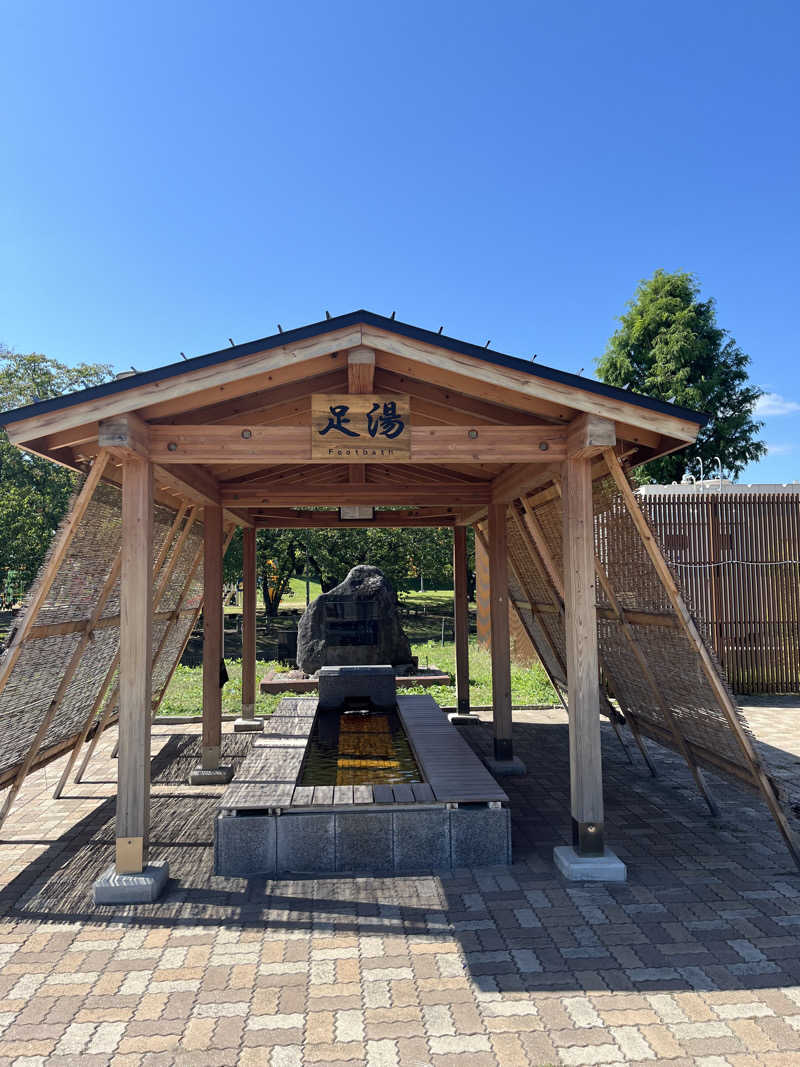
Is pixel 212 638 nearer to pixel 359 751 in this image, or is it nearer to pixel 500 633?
pixel 359 751

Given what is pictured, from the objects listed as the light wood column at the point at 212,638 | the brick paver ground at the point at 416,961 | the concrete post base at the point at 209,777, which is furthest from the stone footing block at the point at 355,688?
the brick paver ground at the point at 416,961

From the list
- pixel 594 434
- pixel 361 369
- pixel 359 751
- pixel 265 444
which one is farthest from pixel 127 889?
pixel 594 434

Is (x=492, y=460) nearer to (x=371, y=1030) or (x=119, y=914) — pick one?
(x=371, y=1030)

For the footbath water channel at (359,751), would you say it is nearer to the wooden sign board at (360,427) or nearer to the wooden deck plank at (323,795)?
the wooden deck plank at (323,795)

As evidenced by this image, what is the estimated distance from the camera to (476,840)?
5.22 meters

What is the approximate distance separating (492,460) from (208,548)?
12.9 ft

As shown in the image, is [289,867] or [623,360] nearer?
[289,867]

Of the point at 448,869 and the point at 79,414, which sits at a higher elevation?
the point at 79,414

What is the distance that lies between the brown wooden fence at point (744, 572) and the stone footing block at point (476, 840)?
9490 mm

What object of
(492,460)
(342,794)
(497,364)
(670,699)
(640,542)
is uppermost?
(497,364)

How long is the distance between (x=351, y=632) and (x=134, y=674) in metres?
9.72

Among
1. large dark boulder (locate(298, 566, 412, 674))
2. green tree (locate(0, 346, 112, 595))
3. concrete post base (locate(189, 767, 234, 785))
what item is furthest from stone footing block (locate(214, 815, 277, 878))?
green tree (locate(0, 346, 112, 595))

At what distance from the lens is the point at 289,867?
202 inches

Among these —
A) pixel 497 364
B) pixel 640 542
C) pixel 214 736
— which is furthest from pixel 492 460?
pixel 214 736
